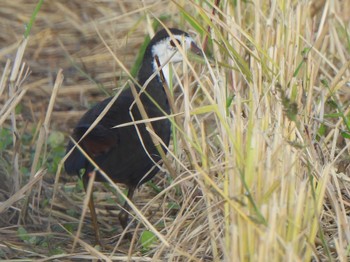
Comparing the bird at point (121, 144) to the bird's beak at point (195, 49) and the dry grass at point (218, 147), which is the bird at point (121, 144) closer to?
the dry grass at point (218, 147)

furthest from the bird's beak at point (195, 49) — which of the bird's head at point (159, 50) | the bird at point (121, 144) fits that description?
the bird at point (121, 144)

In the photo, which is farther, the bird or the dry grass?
the bird

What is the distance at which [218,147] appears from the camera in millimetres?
3631

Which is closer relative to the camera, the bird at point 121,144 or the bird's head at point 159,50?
the bird at point 121,144

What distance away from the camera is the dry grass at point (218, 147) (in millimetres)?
2426

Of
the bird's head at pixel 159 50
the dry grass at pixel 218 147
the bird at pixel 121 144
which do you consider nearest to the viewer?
the dry grass at pixel 218 147

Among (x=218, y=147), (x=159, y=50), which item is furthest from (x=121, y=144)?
(x=159, y=50)

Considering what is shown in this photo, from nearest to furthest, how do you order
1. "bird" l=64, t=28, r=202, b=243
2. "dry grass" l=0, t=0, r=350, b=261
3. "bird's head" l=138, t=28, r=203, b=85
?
"dry grass" l=0, t=0, r=350, b=261 < "bird" l=64, t=28, r=202, b=243 < "bird's head" l=138, t=28, r=203, b=85

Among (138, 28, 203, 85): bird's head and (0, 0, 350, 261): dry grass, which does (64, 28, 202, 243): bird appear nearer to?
(0, 0, 350, 261): dry grass

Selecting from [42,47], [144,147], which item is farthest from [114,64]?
[144,147]

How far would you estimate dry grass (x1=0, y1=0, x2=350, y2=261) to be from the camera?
7.96ft

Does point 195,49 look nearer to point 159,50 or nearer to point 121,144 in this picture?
point 159,50

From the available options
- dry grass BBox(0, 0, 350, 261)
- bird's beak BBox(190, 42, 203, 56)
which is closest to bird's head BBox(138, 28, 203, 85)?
bird's beak BBox(190, 42, 203, 56)

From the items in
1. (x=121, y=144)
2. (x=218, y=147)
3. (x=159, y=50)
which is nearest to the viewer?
(x=121, y=144)
